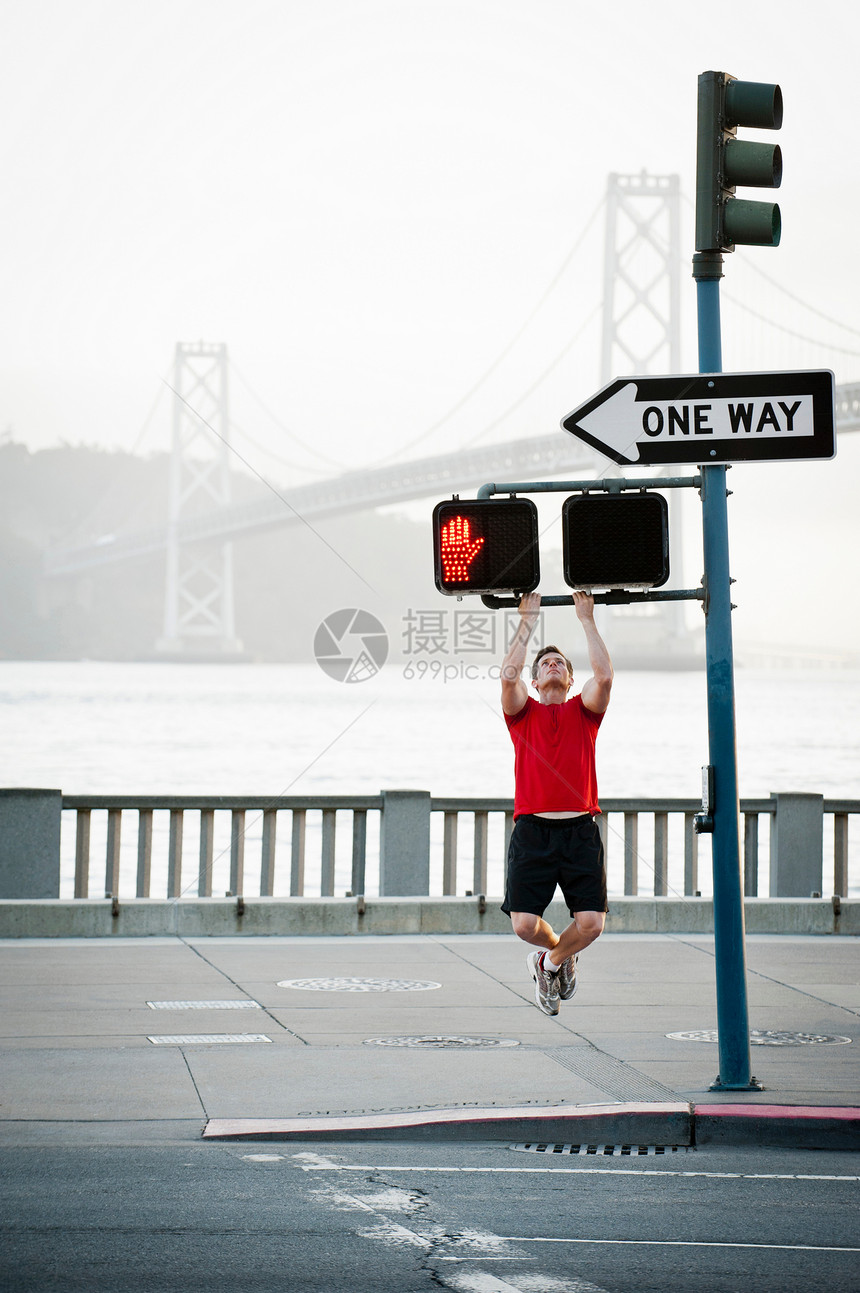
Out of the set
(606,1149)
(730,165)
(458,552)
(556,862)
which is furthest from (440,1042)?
(730,165)

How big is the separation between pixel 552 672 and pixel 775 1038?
195 cm

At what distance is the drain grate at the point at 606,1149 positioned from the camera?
6.01 meters

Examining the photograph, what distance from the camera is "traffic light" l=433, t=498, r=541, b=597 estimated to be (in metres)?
7.00

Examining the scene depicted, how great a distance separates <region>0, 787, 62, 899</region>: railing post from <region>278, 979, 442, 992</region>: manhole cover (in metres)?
2.31

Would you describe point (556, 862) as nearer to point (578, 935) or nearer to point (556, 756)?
point (578, 935)

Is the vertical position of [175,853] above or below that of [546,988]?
above

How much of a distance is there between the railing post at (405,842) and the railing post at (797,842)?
2.38m

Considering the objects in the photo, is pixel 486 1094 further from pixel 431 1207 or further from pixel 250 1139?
pixel 431 1207

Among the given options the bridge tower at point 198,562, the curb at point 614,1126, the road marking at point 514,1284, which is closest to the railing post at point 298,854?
the curb at point 614,1126

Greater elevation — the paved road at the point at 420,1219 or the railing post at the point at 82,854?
the railing post at the point at 82,854

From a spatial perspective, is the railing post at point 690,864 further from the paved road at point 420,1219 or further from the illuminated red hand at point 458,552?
the paved road at point 420,1219

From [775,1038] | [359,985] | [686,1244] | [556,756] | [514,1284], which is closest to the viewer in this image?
[514,1284]

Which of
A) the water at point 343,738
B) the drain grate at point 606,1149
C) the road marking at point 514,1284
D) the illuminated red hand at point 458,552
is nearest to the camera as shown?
the road marking at point 514,1284

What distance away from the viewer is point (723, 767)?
6.73 metres
